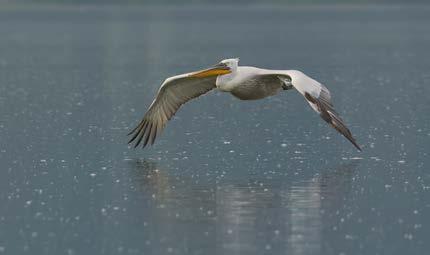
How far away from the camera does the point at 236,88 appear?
66.6ft

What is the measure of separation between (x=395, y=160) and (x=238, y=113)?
9078 mm

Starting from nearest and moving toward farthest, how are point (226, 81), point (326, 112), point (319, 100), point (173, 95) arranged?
point (326, 112) → point (319, 100) → point (226, 81) → point (173, 95)

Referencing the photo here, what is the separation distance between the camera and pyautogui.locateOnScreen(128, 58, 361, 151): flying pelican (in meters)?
18.5

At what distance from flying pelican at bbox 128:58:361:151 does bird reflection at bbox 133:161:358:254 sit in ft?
3.46

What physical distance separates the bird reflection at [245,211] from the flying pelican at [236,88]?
1.05m

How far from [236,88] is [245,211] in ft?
12.1

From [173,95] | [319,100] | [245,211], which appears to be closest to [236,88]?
[173,95]

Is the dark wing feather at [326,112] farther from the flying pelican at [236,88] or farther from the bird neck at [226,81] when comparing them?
the bird neck at [226,81]

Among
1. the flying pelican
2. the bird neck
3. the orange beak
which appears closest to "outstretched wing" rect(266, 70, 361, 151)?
the flying pelican

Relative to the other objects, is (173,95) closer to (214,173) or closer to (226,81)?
(226,81)

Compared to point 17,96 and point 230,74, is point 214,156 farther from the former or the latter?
point 17,96

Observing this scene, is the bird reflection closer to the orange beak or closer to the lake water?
the lake water

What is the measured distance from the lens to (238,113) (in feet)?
99.6

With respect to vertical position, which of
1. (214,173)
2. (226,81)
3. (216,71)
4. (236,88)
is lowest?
(214,173)
